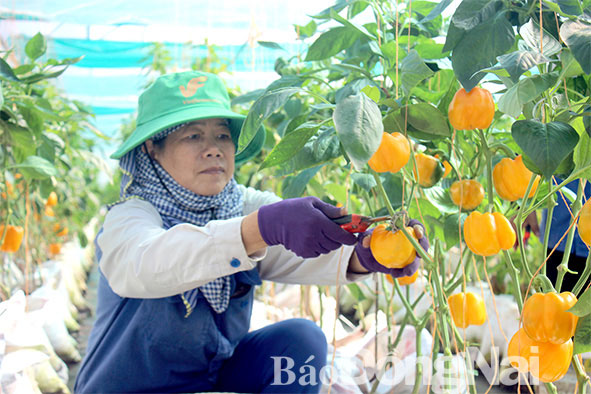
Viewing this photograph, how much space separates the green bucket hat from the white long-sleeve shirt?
0.18m

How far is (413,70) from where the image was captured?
67 cm

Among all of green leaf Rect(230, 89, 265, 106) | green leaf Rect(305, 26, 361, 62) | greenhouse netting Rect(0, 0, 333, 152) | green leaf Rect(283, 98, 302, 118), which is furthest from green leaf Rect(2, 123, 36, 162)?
greenhouse netting Rect(0, 0, 333, 152)

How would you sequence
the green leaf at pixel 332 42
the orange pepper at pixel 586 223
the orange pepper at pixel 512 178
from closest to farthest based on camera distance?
the orange pepper at pixel 586 223
the orange pepper at pixel 512 178
the green leaf at pixel 332 42

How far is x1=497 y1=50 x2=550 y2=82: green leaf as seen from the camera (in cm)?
55

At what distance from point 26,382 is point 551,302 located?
3.87 ft

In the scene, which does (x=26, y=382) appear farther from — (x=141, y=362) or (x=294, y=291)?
(x=294, y=291)

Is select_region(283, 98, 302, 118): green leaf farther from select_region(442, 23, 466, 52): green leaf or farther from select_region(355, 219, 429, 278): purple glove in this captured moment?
select_region(442, 23, 466, 52): green leaf

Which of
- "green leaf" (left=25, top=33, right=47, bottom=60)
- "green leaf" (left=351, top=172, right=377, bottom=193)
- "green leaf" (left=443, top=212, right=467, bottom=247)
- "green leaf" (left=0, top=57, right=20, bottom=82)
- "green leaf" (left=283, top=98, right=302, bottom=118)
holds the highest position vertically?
"green leaf" (left=25, top=33, right=47, bottom=60)

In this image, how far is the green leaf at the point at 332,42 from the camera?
931mm

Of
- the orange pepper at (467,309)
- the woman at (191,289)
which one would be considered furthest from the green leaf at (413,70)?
the woman at (191,289)

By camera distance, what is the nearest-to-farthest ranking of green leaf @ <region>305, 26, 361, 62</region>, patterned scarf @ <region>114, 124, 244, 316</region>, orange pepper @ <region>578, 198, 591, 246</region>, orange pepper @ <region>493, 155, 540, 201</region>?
orange pepper @ <region>578, 198, 591, 246</region>
orange pepper @ <region>493, 155, 540, 201</region>
green leaf @ <region>305, 26, 361, 62</region>
patterned scarf @ <region>114, 124, 244, 316</region>

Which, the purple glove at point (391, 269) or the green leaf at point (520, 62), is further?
the purple glove at point (391, 269)

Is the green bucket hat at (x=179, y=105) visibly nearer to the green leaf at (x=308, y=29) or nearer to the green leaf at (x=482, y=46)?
the green leaf at (x=308, y=29)

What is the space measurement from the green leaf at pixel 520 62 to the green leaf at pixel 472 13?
0.09 metres
